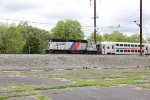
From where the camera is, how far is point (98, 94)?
1475 cm

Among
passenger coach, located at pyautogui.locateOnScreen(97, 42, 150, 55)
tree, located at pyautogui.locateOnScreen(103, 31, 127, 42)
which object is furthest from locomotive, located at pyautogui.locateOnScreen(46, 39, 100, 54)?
tree, located at pyautogui.locateOnScreen(103, 31, 127, 42)

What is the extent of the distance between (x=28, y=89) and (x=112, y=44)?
6132 cm

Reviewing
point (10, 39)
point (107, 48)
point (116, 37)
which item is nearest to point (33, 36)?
point (10, 39)

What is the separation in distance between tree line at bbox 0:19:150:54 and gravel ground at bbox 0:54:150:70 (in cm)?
2611

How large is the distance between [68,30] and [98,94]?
110756mm

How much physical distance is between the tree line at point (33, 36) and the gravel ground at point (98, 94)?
4868cm

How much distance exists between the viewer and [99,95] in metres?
14.4

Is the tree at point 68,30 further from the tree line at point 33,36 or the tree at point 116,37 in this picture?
the tree at point 116,37

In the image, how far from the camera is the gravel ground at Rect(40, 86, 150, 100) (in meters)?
13.7

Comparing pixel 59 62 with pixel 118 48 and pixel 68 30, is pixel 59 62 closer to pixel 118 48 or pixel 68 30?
pixel 118 48

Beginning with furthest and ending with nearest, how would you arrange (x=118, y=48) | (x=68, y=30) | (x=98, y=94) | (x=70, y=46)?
(x=68, y=30), (x=118, y=48), (x=70, y=46), (x=98, y=94)

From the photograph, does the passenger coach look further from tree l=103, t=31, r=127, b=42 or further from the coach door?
tree l=103, t=31, r=127, b=42

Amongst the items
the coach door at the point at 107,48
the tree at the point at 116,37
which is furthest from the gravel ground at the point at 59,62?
the tree at the point at 116,37

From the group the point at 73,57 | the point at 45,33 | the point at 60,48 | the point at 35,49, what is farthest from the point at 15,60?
the point at 45,33
